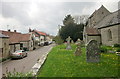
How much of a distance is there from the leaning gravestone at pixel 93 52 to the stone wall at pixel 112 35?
49.5 ft

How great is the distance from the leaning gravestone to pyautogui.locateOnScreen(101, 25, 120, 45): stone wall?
15.1 meters

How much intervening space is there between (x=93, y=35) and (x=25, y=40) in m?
21.3

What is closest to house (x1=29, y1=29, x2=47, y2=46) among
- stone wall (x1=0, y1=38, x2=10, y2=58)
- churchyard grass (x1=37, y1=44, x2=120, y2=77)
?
stone wall (x1=0, y1=38, x2=10, y2=58)

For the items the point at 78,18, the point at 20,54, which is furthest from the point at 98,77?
Answer: the point at 78,18

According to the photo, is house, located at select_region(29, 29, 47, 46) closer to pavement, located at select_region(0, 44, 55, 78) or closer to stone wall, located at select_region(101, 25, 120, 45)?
stone wall, located at select_region(101, 25, 120, 45)

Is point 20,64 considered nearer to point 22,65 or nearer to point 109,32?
point 22,65

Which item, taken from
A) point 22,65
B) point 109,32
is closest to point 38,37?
point 109,32

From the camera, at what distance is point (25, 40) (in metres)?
35.9

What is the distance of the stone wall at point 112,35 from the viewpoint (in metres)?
23.7

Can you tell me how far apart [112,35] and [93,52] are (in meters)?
16.5

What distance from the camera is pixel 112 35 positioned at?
2503 centimetres

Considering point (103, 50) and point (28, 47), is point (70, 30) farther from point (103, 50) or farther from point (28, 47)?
point (103, 50)

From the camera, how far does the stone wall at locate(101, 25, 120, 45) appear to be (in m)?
23.7

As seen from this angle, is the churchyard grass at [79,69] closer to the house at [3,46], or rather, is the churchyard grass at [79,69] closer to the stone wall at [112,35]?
the house at [3,46]
